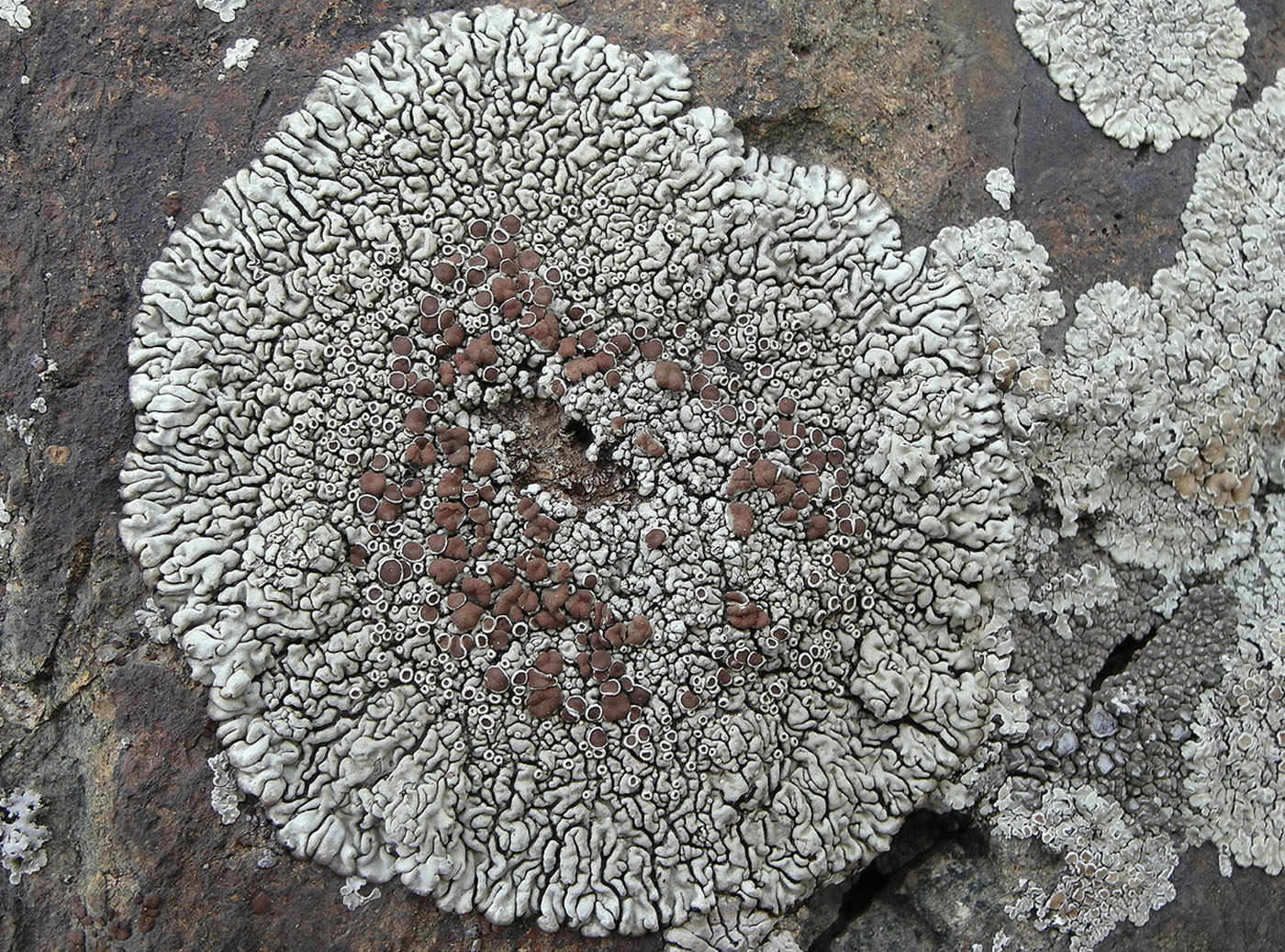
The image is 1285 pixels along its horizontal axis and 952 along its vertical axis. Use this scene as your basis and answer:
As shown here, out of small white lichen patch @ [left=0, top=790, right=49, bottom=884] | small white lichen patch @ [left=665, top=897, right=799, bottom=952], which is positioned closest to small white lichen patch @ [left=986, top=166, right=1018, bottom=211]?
small white lichen patch @ [left=665, top=897, right=799, bottom=952]

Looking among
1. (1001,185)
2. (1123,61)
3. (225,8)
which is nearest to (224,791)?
(225,8)

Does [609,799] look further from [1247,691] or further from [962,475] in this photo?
[1247,691]

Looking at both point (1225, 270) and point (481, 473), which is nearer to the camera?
point (481, 473)

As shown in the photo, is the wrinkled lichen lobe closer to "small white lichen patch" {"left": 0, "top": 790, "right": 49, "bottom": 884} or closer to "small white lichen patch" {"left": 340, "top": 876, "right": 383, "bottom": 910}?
"small white lichen patch" {"left": 340, "top": 876, "right": 383, "bottom": 910}

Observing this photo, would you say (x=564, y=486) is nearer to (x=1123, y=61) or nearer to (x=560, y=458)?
(x=560, y=458)

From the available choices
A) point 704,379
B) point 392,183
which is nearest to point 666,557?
point 704,379

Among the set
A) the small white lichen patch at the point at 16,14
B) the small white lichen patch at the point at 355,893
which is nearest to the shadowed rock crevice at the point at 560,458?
the small white lichen patch at the point at 355,893

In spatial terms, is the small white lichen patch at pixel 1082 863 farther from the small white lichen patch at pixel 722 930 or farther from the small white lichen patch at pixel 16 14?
the small white lichen patch at pixel 16 14
